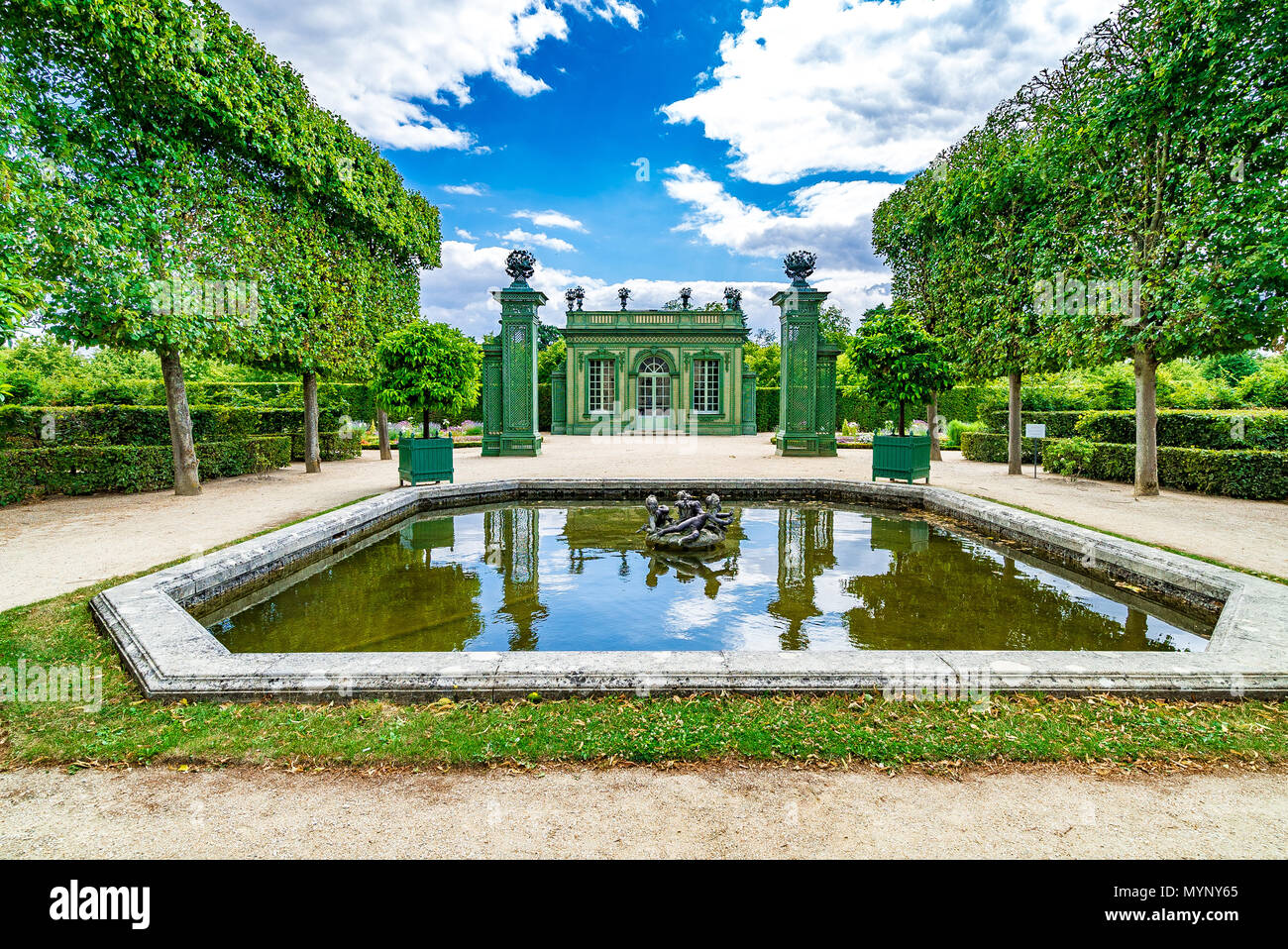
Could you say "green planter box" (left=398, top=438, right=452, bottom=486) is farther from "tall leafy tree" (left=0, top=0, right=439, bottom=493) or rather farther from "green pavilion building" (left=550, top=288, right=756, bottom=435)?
"green pavilion building" (left=550, top=288, right=756, bottom=435)

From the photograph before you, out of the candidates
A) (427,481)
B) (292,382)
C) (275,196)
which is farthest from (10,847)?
(292,382)

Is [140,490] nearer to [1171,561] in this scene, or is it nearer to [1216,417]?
[1171,561]

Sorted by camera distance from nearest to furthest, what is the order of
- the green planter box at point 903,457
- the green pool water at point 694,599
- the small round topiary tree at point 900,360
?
the green pool water at point 694,599
the green planter box at point 903,457
the small round topiary tree at point 900,360

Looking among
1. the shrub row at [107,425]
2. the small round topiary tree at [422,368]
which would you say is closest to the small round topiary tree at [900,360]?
the small round topiary tree at [422,368]

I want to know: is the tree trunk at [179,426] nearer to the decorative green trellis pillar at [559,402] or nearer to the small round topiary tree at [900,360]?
the small round topiary tree at [900,360]

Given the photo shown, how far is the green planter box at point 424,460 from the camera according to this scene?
415 inches

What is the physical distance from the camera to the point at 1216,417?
10.1m

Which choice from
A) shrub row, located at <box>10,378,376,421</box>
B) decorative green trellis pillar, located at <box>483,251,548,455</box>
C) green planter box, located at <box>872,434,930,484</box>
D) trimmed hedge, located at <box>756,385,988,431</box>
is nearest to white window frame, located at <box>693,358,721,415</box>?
trimmed hedge, located at <box>756,385,988,431</box>

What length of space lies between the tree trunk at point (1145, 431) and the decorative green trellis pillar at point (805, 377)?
7829mm

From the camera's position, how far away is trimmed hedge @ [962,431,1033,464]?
16.3 metres

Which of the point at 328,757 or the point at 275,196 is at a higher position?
the point at 275,196

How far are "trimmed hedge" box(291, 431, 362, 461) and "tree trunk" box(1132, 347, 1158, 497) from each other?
1819cm

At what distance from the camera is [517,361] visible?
1725 cm

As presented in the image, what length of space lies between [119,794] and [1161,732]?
175 inches
